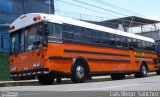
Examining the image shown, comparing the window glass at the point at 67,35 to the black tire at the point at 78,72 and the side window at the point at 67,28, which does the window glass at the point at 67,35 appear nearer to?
the side window at the point at 67,28

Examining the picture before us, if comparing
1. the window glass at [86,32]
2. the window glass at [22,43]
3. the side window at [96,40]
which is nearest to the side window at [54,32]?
the window glass at [22,43]

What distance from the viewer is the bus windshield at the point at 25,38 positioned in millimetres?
14953

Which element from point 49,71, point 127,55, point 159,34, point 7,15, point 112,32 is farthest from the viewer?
point 159,34

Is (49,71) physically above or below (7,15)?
below

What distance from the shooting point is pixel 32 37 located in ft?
50.3

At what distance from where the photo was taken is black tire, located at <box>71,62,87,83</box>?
15.7 meters

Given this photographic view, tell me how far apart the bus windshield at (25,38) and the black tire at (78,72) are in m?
2.13

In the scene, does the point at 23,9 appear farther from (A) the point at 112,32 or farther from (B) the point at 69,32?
(B) the point at 69,32

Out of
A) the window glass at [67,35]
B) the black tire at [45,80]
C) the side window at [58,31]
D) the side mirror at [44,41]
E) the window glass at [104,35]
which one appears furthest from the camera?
the window glass at [104,35]

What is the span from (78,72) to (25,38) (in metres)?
2.82

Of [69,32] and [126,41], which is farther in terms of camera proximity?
[126,41]

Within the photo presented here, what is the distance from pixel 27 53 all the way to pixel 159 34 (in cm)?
4338

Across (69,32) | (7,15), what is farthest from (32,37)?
(7,15)

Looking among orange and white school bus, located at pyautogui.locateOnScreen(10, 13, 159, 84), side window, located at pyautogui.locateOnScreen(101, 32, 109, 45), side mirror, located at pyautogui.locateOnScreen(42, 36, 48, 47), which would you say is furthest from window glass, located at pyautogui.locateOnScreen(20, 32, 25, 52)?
side window, located at pyautogui.locateOnScreen(101, 32, 109, 45)
